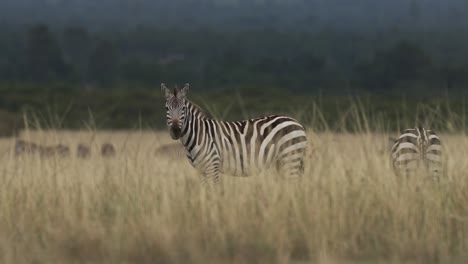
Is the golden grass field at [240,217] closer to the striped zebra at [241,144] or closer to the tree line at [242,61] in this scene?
the striped zebra at [241,144]

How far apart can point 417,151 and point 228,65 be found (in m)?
65.5

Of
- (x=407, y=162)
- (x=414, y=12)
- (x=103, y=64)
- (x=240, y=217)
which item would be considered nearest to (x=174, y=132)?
(x=240, y=217)

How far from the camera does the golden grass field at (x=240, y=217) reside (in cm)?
834

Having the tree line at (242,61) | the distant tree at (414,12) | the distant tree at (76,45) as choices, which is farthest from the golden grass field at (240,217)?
the distant tree at (414,12)

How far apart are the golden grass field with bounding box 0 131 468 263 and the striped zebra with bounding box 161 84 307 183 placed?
9.7 inches

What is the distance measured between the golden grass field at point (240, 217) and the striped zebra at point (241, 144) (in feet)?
0.81

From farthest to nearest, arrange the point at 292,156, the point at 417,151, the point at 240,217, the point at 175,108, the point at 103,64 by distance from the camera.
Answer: the point at 103,64 < the point at 292,156 < the point at 417,151 < the point at 175,108 < the point at 240,217

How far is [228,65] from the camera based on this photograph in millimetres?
76250

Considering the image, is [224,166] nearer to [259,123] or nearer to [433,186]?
[259,123]

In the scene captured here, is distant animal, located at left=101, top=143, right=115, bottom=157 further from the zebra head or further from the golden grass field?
the zebra head

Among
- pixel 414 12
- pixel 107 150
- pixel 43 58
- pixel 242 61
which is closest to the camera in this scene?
pixel 107 150

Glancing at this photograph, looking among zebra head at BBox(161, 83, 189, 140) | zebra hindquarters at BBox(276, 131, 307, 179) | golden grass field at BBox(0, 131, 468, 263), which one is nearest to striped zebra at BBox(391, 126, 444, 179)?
golden grass field at BBox(0, 131, 468, 263)

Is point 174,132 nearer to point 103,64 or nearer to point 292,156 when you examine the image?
point 292,156

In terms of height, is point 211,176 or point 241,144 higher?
point 241,144
